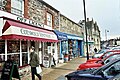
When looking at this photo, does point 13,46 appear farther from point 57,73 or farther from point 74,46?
point 74,46

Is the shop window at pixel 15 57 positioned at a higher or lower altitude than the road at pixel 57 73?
higher

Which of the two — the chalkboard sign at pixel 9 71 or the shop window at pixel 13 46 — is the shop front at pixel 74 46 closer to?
the shop window at pixel 13 46

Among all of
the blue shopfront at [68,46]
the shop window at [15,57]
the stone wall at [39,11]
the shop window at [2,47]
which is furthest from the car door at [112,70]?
the blue shopfront at [68,46]

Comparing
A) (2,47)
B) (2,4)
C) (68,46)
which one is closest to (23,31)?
(2,47)

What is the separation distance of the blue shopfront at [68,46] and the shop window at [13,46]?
6.04 meters

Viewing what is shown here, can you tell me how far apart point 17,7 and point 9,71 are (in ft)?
15.4

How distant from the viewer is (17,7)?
12.4m

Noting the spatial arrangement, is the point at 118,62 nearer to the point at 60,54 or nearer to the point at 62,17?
the point at 60,54

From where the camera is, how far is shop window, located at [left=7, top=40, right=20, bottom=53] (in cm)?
1111

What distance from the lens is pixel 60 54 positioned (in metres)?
21.3

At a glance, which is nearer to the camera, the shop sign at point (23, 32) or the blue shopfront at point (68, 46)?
the shop sign at point (23, 32)

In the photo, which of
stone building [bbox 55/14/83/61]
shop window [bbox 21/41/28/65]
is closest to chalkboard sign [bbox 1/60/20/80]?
shop window [bbox 21/41/28/65]

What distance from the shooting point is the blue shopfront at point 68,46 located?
20.0 meters

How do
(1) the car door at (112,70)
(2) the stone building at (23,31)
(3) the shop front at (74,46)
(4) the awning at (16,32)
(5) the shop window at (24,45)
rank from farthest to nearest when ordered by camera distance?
(3) the shop front at (74,46), (5) the shop window at (24,45), (2) the stone building at (23,31), (4) the awning at (16,32), (1) the car door at (112,70)
